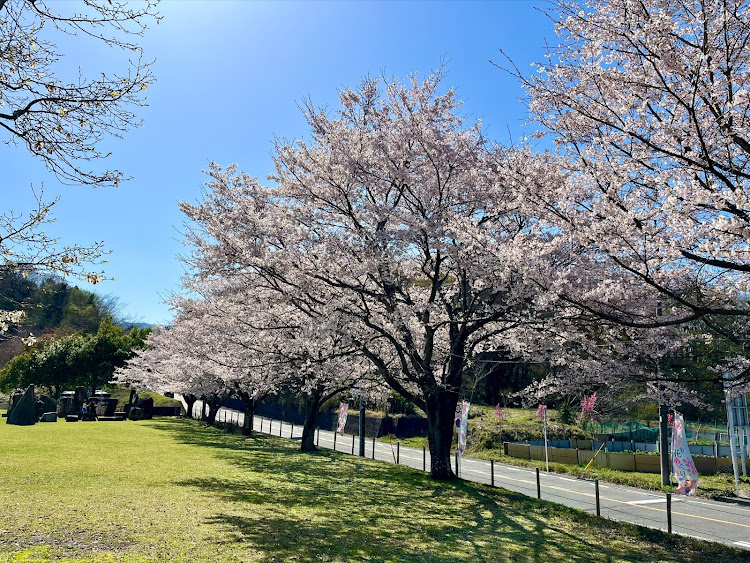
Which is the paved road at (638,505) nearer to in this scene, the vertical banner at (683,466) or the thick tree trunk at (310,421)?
the vertical banner at (683,466)

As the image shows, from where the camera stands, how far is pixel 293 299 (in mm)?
12875

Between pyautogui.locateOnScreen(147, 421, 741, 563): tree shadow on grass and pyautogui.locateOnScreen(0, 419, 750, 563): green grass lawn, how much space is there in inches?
1.1

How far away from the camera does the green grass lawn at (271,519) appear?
6477mm

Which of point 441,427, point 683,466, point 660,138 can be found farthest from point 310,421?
point 660,138

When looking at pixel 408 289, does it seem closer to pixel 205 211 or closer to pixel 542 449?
pixel 205 211

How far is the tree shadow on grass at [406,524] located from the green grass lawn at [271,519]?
28 mm

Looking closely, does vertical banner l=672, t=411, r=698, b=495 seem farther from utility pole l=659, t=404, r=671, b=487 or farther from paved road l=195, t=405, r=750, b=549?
utility pole l=659, t=404, r=671, b=487

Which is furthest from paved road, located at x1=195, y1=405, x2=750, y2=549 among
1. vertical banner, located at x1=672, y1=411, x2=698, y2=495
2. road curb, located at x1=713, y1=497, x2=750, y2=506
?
vertical banner, located at x1=672, y1=411, x2=698, y2=495

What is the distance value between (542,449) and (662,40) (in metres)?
23.2

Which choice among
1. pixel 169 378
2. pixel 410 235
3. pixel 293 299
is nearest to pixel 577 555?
pixel 410 235

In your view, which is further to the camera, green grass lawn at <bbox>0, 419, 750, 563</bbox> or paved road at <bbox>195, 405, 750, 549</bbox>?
paved road at <bbox>195, 405, 750, 549</bbox>

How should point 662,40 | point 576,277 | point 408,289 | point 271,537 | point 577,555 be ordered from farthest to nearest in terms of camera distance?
point 408,289
point 576,277
point 577,555
point 271,537
point 662,40

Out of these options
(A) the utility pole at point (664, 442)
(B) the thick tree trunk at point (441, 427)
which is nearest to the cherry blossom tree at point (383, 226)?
(B) the thick tree trunk at point (441, 427)

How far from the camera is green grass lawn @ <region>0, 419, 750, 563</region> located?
255 inches
